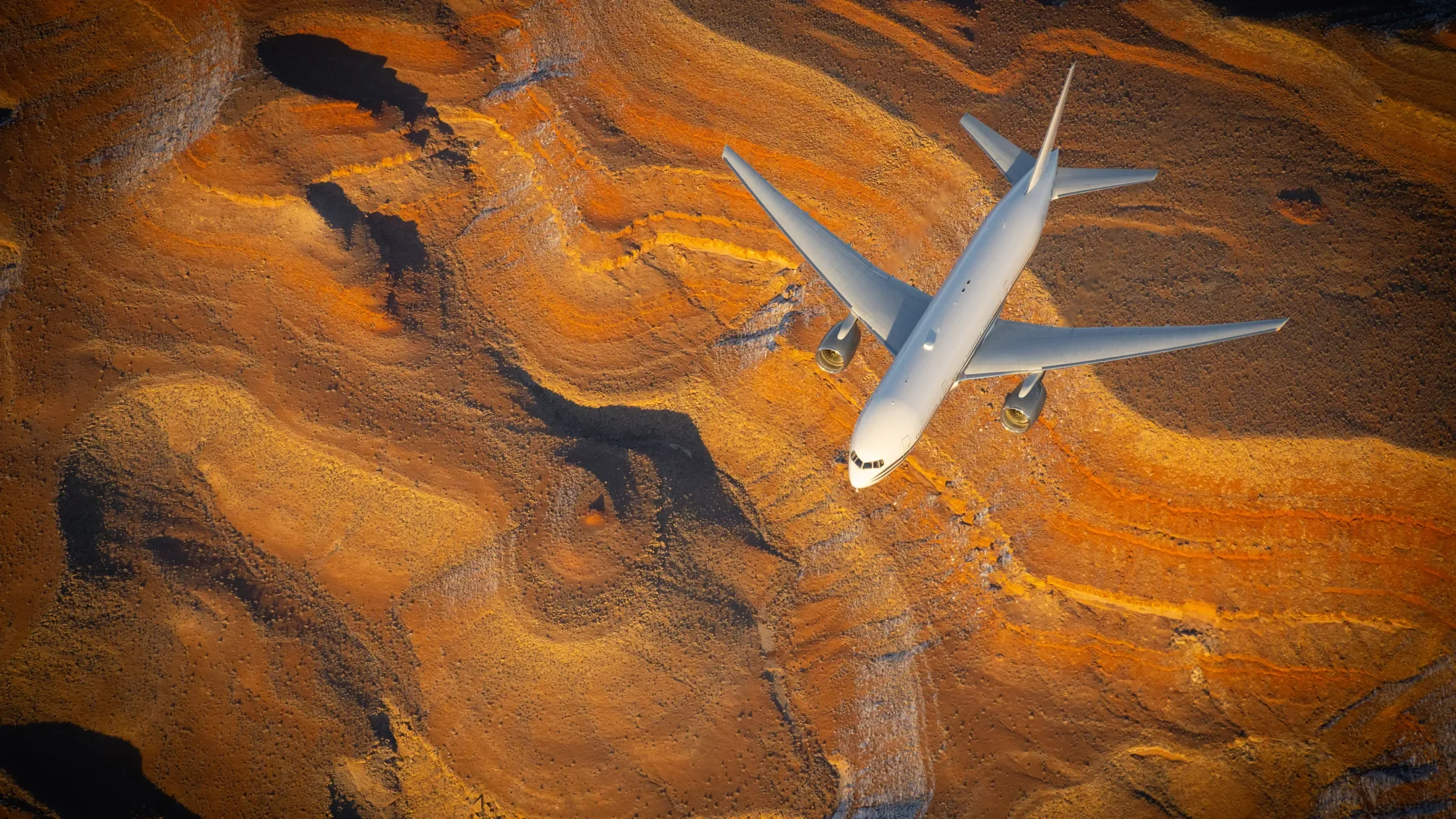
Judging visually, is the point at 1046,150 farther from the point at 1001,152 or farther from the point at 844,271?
the point at 844,271

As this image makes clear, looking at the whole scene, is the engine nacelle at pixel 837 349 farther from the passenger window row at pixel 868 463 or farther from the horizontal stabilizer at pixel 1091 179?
the horizontal stabilizer at pixel 1091 179

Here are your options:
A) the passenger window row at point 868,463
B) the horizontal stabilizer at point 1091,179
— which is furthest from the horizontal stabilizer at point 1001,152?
the passenger window row at point 868,463

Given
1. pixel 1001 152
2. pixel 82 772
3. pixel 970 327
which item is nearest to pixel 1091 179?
A: pixel 1001 152

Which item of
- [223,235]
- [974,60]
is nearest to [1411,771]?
[974,60]

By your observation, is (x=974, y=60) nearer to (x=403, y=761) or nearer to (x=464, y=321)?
(x=464, y=321)

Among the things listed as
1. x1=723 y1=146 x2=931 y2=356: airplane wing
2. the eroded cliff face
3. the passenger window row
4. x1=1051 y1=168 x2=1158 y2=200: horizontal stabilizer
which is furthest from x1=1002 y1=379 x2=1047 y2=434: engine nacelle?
x1=1051 y1=168 x2=1158 y2=200: horizontal stabilizer
